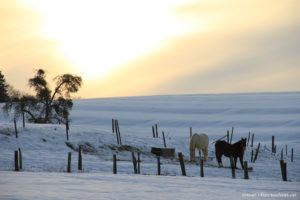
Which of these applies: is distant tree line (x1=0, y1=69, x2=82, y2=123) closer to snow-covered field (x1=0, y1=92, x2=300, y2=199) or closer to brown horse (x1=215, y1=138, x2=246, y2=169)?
snow-covered field (x1=0, y1=92, x2=300, y2=199)

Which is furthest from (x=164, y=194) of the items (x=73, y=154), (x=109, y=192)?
(x=73, y=154)

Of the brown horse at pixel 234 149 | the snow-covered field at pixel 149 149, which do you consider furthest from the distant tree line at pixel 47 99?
the brown horse at pixel 234 149

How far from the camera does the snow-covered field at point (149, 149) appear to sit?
1290cm

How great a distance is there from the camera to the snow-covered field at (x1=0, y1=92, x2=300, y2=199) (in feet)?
42.3

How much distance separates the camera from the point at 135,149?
3403cm

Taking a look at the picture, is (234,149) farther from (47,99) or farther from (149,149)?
(47,99)

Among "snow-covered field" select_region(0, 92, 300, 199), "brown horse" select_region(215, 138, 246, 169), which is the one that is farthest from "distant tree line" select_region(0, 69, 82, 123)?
"brown horse" select_region(215, 138, 246, 169)

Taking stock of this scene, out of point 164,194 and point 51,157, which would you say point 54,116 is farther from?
point 164,194

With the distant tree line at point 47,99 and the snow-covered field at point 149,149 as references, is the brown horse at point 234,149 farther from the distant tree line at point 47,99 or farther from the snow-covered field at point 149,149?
the distant tree line at point 47,99

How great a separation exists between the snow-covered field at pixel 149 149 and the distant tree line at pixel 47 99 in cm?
430

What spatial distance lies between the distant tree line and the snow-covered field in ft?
14.1

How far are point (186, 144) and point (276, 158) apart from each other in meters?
7.59

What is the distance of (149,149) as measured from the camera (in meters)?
34.7

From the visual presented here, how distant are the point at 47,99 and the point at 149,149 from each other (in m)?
15.5
